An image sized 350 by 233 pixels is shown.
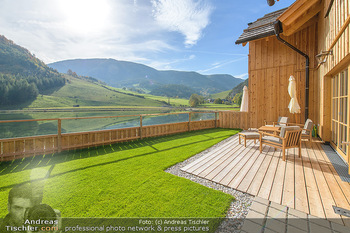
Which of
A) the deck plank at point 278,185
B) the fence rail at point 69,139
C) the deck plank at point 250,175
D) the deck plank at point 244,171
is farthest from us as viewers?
the fence rail at point 69,139

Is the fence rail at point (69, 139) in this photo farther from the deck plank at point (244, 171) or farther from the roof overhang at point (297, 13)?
the roof overhang at point (297, 13)

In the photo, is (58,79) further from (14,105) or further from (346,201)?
(346,201)

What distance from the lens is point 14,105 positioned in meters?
49.4

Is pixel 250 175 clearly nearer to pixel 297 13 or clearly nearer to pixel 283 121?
pixel 283 121

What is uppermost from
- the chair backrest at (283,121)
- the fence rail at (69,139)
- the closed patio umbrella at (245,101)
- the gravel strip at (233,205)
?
the closed patio umbrella at (245,101)

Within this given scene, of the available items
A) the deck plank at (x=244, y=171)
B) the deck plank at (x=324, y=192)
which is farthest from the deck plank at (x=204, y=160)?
the deck plank at (x=324, y=192)

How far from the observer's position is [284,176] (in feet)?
10.2

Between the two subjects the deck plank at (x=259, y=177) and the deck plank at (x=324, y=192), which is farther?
the deck plank at (x=259, y=177)

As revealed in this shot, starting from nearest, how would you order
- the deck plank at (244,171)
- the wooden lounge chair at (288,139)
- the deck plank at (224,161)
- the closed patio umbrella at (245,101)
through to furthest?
the deck plank at (244,171), the deck plank at (224,161), the wooden lounge chair at (288,139), the closed patio umbrella at (245,101)

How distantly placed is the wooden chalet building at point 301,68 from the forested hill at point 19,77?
2676 inches

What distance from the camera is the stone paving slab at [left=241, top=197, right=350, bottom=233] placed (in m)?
1.76

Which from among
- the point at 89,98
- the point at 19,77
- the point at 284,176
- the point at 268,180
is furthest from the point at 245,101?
the point at 19,77

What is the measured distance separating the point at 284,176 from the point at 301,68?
6.57 meters

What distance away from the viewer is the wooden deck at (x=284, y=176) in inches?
89.1
